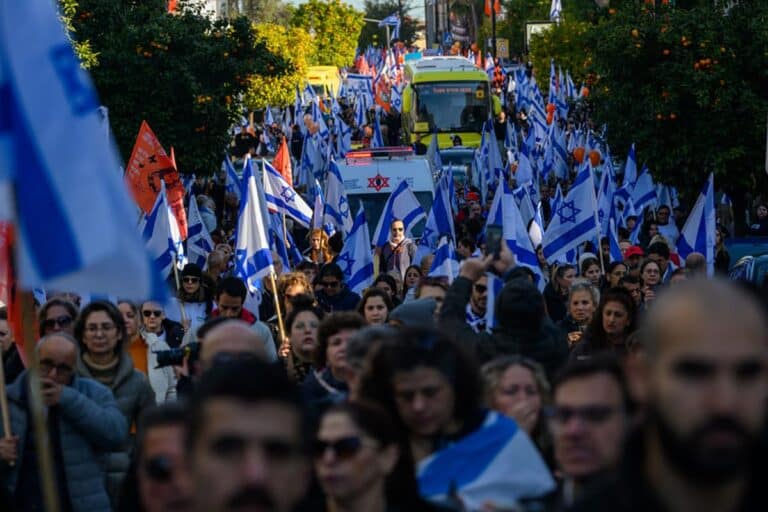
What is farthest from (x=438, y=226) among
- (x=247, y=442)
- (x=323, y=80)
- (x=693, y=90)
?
(x=323, y=80)

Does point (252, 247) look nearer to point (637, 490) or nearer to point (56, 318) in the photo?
point (56, 318)

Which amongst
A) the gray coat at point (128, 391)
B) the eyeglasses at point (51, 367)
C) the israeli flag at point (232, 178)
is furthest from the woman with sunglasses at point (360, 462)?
the israeli flag at point (232, 178)

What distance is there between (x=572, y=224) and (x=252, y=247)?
11.4ft

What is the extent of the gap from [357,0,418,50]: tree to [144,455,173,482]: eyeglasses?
124 meters

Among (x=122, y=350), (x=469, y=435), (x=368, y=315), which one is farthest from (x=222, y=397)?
(x=368, y=315)

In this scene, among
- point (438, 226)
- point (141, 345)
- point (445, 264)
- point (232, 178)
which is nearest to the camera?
point (141, 345)

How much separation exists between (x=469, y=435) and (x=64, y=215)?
1500 millimetres

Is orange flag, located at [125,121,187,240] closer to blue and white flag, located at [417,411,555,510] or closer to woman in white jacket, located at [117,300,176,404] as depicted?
woman in white jacket, located at [117,300,176,404]

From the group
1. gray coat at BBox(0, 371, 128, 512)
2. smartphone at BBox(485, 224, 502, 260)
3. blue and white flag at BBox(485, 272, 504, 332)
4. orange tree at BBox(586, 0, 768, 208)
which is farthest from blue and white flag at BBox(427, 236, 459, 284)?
orange tree at BBox(586, 0, 768, 208)

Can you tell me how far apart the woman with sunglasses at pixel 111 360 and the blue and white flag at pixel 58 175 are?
3640mm

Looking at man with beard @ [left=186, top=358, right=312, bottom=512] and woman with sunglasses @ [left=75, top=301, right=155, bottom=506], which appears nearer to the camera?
man with beard @ [left=186, top=358, right=312, bottom=512]

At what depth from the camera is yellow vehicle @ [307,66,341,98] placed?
6919 cm

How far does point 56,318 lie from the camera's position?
376 inches


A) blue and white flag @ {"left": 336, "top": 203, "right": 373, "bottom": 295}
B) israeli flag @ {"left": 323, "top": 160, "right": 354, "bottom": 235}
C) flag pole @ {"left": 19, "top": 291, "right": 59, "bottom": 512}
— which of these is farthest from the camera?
israeli flag @ {"left": 323, "top": 160, "right": 354, "bottom": 235}
